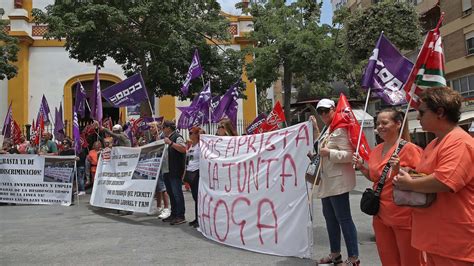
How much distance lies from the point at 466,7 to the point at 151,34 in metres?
23.4

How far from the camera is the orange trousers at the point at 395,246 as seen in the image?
11.5 ft

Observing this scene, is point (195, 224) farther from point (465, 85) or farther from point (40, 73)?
point (465, 85)

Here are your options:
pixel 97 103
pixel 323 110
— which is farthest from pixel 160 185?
pixel 323 110

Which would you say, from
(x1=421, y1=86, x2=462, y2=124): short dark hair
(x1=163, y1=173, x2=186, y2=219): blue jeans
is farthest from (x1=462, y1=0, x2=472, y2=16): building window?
(x1=421, y1=86, x2=462, y2=124): short dark hair

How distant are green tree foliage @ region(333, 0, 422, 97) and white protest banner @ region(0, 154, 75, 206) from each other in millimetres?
11749

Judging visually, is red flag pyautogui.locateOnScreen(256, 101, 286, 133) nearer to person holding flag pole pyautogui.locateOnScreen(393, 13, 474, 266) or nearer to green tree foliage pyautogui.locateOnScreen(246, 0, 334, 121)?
person holding flag pole pyautogui.locateOnScreen(393, 13, 474, 266)

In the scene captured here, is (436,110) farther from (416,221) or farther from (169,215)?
(169,215)

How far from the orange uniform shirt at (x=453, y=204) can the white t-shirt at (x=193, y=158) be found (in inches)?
193

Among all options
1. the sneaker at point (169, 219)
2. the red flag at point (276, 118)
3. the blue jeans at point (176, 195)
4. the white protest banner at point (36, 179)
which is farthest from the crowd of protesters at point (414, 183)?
the white protest banner at point (36, 179)

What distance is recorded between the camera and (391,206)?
3.63 meters

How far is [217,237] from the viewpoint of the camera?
6.30 meters

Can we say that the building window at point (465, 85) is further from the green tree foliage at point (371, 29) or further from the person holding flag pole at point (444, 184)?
the person holding flag pole at point (444, 184)

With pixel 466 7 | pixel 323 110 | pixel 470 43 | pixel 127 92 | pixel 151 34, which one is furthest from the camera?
pixel 466 7

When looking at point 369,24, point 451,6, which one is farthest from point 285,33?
point 451,6
